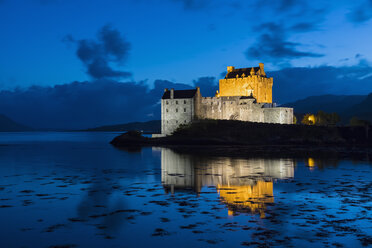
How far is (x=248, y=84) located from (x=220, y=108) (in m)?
9.17

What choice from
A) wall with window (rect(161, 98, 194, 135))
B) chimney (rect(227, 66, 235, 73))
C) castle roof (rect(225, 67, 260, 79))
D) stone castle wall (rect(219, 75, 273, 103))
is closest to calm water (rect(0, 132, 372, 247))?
wall with window (rect(161, 98, 194, 135))

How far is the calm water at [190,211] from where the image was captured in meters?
9.27

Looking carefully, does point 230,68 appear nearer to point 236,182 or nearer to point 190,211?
point 236,182

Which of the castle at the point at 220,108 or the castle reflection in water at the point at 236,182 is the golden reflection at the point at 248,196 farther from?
the castle at the point at 220,108

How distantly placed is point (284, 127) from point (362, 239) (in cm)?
4615

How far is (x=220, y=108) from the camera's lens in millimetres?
61531

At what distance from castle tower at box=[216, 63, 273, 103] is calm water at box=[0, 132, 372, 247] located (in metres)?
47.2

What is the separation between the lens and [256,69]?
6869cm

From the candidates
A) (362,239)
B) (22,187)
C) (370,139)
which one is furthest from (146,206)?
(370,139)

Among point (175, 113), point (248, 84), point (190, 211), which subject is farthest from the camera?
point (248, 84)

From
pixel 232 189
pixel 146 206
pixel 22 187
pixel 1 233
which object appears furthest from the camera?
pixel 22 187

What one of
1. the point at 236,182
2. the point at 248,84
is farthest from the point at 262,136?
the point at 236,182

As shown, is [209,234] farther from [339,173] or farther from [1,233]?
[339,173]

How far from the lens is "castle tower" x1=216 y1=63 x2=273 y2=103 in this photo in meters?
66.8
